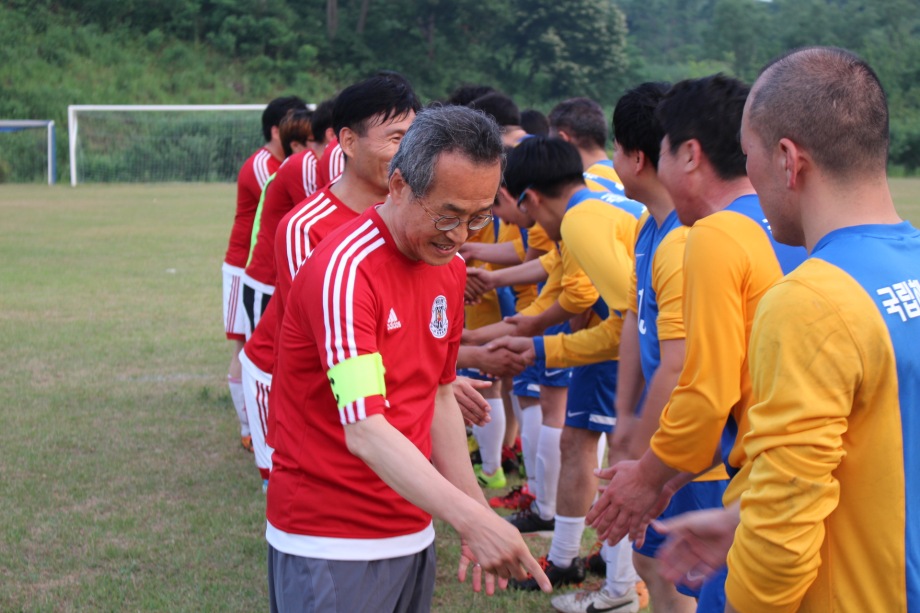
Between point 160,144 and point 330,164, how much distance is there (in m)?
33.8

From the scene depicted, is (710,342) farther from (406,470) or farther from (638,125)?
(638,125)

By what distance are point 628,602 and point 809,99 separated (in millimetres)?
3032

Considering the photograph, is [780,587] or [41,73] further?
[41,73]

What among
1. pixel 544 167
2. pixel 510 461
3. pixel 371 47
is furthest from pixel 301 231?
pixel 371 47

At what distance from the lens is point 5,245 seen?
1716 cm

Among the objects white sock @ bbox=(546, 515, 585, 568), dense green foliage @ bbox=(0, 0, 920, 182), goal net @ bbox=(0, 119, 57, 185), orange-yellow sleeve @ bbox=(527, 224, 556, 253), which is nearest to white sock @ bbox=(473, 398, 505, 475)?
orange-yellow sleeve @ bbox=(527, 224, 556, 253)

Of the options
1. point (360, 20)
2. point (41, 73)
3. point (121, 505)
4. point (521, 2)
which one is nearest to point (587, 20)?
point (521, 2)

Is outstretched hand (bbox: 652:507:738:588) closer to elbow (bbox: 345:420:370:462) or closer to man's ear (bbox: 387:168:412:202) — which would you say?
elbow (bbox: 345:420:370:462)

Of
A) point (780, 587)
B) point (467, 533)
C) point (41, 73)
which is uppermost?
point (780, 587)

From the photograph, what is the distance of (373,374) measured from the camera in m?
2.29

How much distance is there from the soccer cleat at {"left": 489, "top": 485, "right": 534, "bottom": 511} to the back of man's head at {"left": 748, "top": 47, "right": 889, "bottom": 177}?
402 centimetres

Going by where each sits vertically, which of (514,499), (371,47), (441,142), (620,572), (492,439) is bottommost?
(371,47)

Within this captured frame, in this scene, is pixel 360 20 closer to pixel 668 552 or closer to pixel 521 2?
pixel 521 2

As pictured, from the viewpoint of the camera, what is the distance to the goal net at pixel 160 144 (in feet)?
119
